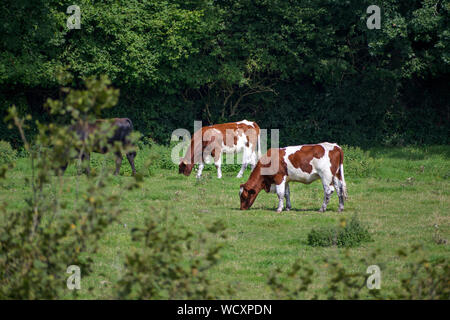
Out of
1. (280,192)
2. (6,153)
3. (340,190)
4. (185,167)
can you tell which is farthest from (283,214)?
(6,153)

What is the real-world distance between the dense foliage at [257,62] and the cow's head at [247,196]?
9.83 meters

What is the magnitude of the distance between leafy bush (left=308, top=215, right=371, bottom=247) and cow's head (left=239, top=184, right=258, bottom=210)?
3.30 m

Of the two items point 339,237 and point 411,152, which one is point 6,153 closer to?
point 339,237

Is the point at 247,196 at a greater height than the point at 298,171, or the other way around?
the point at 298,171

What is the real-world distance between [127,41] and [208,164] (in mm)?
5581

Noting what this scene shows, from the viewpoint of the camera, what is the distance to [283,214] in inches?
546

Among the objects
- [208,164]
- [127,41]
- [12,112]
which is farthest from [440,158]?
[12,112]

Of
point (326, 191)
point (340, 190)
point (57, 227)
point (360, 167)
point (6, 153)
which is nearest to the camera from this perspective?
point (57, 227)

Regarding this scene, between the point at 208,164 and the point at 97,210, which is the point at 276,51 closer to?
the point at 208,164

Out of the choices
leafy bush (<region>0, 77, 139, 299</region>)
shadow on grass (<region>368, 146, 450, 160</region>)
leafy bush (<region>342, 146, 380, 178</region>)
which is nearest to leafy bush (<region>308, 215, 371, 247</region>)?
leafy bush (<region>0, 77, 139, 299</region>)

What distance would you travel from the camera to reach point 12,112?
243 inches

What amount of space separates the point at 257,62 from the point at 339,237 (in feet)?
Answer: 48.4

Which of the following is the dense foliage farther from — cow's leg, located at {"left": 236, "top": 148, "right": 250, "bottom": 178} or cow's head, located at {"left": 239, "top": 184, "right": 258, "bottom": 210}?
cow's head, located at {"left": 239, "top": 184, "right": 258, "bottom": 210}

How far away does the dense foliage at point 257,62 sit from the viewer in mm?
22438
